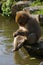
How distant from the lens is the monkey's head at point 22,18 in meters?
8.34

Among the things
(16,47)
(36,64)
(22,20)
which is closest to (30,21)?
(22,20)

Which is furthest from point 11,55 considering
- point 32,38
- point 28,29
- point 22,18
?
point 22,18

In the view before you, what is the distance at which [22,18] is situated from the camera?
8.39 metres

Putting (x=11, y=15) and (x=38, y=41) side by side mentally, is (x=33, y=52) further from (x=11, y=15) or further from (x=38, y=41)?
(x=11, y=15)

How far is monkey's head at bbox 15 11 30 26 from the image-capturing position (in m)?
8.34

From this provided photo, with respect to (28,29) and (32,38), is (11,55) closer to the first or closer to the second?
(32,38)

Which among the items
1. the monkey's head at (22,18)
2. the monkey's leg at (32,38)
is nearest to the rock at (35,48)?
the monkey's leg at (32,38)

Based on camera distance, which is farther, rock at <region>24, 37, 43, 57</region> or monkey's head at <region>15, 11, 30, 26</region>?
monkey's head at <region>15, 11, 30, 26</region>

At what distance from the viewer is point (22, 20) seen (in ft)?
27.5

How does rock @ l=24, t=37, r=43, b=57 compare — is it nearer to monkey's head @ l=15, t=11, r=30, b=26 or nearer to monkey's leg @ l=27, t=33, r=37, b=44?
monkey's leg @ l=27, t=33, r=37, b=44

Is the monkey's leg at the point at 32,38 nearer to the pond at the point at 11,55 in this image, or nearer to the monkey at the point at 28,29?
the monkey at the point at 28,29

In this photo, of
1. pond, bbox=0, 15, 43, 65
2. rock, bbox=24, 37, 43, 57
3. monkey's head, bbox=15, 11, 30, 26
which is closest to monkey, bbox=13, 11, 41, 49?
monkey's head, bbox=15, 11, 30, 26

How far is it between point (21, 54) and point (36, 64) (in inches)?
42.9

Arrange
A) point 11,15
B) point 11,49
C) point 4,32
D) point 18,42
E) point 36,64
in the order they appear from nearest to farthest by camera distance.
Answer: point 36,64
point 18,42
point 11,49
point 4,32
point 11,15
